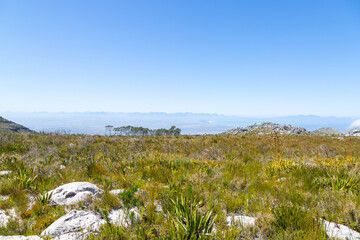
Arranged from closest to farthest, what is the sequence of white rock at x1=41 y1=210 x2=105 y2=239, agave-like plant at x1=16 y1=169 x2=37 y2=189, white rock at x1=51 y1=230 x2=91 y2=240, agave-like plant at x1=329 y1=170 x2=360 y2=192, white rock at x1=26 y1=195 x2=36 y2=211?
white rock at x1=51 y1=230 x2=91 y2=240 → white rock at x1=41 y1=210 x2=105 y2=239 → white rock at x1=26 y1=195 x2=36 y2=211 → agave-like plant at x1=329 y1=170 x2=360 y2=192 → agave-like plant at x1=16 y1=169 x2=37 y2=189

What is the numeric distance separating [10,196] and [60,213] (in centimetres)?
188

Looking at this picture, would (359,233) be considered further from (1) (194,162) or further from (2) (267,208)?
(1) (194,162)

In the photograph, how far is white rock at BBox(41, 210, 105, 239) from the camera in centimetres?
277

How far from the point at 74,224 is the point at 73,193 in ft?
4.42

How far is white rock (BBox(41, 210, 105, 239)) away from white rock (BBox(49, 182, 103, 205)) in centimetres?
76

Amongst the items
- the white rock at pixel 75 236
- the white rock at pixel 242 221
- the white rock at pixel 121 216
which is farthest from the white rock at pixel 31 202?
the white rock at pixel 242 221

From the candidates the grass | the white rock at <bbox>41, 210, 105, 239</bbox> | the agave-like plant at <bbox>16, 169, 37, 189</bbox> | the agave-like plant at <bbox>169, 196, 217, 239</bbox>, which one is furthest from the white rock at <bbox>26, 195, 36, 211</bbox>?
the agave-like plant at <bbox>169, 196, 217, 239</bbox>

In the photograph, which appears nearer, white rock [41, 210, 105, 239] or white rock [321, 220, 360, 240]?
white rock [321, 220, 360, 240]

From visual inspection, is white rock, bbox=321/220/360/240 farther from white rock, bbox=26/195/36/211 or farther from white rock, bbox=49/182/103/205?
white rock, bbox=26/195/36/211

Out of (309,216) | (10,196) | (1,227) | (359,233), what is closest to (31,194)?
(10,196)

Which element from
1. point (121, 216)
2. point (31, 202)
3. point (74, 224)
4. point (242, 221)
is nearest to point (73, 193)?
point (31, 202)

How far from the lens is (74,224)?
9.60ft

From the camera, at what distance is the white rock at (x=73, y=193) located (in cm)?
386

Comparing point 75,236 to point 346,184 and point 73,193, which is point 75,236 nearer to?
point 73,193
